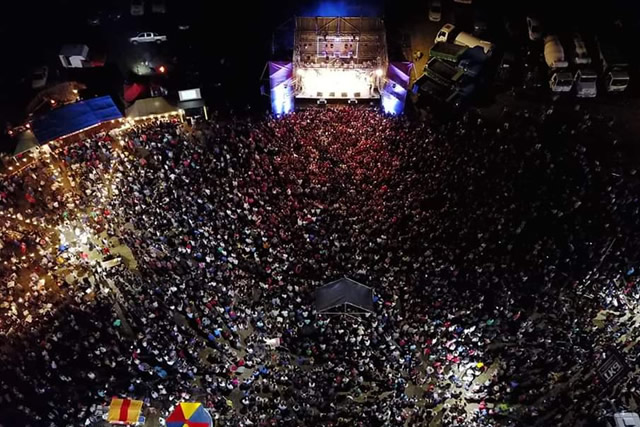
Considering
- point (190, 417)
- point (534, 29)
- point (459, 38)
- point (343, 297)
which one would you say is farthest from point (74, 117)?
point (534, 29)

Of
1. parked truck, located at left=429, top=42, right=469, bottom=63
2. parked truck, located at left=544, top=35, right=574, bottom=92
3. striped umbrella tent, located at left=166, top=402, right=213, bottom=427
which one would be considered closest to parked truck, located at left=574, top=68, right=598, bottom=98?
parked truck, located at left=544, top=35, right=574, bottom=92

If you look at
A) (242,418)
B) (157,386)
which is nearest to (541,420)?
(242,418)

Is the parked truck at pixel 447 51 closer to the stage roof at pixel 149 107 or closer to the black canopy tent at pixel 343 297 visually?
the stage roof at pixel 149 107

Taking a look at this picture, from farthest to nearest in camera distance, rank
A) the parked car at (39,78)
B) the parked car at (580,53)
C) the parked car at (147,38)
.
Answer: the parked car at (147,38) < the parked car at (39,78) < the parked car at (580,53)

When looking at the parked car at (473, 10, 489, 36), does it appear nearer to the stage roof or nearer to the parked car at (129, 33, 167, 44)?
the stage roof

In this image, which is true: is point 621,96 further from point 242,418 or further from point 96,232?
point 96,232

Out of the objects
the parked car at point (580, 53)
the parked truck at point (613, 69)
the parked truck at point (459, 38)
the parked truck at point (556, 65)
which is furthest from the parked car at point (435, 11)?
the parked truck at point (613, 69)
